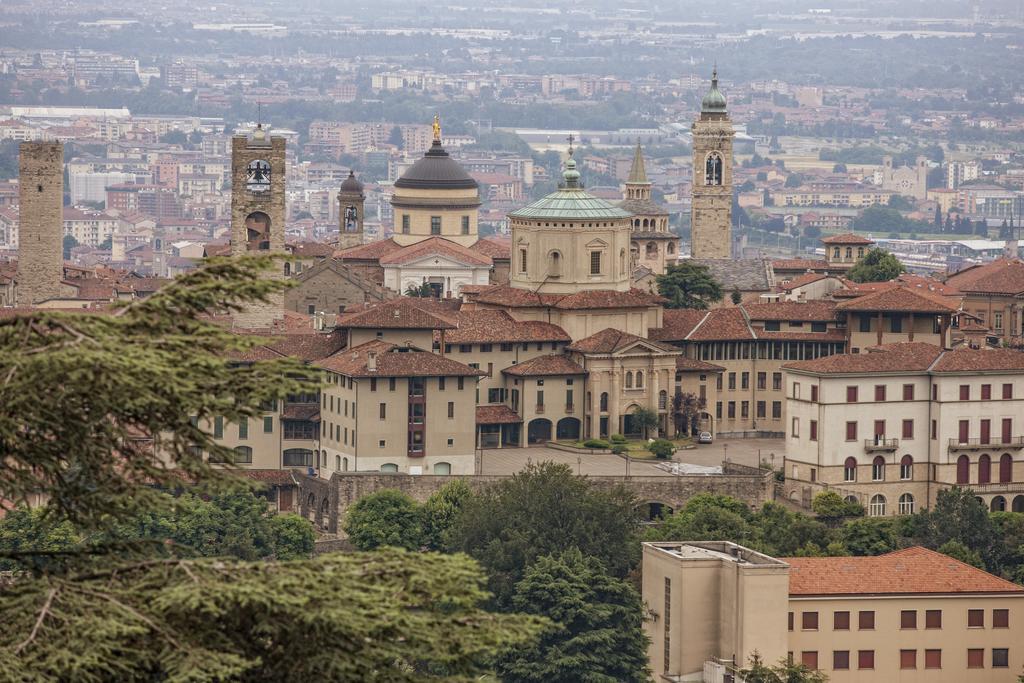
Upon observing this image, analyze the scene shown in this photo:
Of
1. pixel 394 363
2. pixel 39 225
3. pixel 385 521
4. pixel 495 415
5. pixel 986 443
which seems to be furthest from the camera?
pixel 39 225

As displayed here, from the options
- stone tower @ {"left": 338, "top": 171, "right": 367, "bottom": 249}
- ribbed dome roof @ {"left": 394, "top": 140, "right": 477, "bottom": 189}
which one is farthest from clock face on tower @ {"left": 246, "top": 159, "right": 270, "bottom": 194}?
stone tower @ {"left": 338, "top": 171, "right": 367, "bottom": 249}

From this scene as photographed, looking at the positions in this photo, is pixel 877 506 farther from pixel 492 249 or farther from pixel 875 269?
pixel 492 249

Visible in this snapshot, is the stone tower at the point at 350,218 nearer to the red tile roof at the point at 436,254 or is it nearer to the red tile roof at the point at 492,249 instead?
the red tile roof at the point at 492,249

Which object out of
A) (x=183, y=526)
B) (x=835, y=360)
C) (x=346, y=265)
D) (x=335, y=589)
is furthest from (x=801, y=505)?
(x=335, y=589)

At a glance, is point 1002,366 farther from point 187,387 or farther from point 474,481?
point 187,387

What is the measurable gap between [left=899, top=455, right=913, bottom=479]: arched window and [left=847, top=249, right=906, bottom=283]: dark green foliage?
28.8 metres

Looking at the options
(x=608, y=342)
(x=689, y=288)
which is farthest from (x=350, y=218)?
(x=608, y=342)

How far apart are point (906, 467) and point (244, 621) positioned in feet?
179

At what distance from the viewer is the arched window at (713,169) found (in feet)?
412

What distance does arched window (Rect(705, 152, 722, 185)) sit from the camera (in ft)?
412

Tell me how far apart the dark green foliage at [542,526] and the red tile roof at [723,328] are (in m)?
17.9

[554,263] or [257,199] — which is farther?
[257,199]

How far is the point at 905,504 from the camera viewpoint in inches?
3091

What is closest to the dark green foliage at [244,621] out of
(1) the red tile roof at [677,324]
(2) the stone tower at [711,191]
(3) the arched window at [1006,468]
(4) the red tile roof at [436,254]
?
(3) the arched window at [1006,468]
